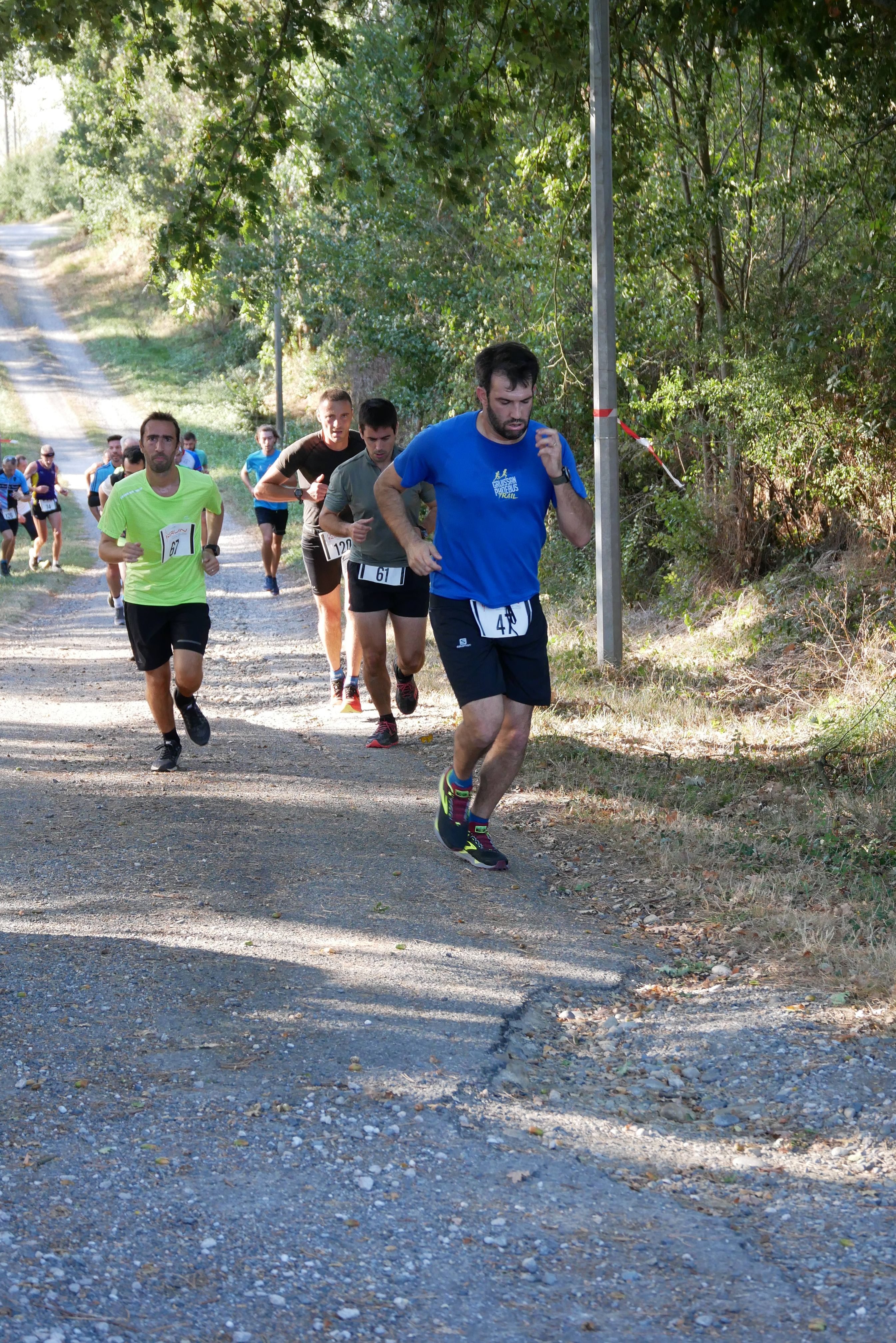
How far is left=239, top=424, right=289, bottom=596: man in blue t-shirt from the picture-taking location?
16.4m

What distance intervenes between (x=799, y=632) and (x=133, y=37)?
6.50 meters

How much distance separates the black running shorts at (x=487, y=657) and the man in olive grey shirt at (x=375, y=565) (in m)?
2.17

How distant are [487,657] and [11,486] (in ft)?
51.8

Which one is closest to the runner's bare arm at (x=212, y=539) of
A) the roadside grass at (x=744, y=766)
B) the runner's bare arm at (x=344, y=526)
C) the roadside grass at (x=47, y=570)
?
the runner's bare arm at (x=344, y=526)

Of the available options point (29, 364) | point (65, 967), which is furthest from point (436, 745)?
point (29, 364)

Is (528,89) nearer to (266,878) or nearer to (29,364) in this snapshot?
(266,878)

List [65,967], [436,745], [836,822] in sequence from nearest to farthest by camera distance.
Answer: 1. [65,967]
2. [836,822]
3. [436,745]

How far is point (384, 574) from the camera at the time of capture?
8188 millimetres

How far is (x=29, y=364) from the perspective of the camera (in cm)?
4838

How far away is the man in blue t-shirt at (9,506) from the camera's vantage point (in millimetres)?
19422

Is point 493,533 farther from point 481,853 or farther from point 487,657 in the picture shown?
point 481,853

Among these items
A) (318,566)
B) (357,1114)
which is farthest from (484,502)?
(318,566)

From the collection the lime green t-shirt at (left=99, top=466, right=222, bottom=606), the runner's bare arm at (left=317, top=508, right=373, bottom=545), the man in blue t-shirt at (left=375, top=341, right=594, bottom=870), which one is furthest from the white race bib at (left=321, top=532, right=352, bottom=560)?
the man in blue t-shirt at (left=375, top=341, right=594, bottom=870)

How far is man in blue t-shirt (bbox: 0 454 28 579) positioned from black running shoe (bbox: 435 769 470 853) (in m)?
14.7
